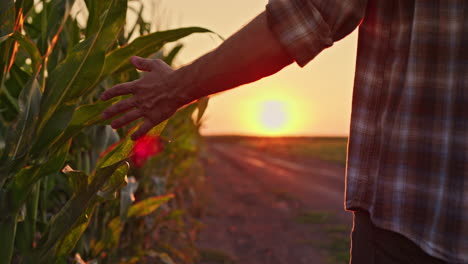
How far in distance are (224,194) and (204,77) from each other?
6003mm

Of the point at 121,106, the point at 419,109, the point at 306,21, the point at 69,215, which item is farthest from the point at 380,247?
the point at 69,215

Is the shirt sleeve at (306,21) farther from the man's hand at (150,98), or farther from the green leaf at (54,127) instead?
the green leaf at (54,127)

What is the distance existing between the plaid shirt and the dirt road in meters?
3.00

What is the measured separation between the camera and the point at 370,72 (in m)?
1.04

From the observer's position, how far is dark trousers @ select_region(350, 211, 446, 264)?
958 mm

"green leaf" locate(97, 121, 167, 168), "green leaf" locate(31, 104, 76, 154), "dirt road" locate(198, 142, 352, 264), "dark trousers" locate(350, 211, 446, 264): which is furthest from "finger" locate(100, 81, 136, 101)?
"dirt road" locate(198, 142, 352, 264)

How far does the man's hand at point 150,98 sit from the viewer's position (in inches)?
41.1

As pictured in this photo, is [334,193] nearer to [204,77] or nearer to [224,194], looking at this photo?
[224,194]

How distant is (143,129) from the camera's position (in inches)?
42.8

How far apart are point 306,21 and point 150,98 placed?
0.30 metres

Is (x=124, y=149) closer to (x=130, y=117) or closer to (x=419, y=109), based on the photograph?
(x=130, y=117)

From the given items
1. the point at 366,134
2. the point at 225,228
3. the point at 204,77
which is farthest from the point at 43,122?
the point at 225,228

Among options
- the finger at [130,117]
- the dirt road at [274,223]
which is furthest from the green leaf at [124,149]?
the dirt road at [274,223]

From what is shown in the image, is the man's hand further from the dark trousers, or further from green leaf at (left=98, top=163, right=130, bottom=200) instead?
the dark trousers
